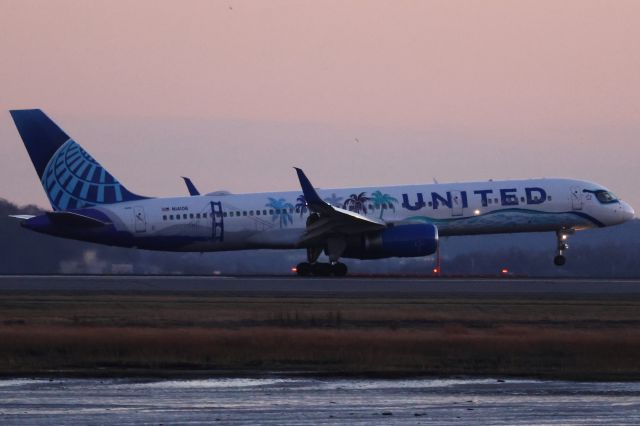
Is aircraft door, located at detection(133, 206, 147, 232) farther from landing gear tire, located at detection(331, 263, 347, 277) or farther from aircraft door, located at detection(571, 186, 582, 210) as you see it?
aircraft door, located at detection(571, 186, 582, 210)

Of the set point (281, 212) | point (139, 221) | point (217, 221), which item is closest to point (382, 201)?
point (281, 212)

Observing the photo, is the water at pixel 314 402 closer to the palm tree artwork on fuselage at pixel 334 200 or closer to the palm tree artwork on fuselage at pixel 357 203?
the palm tree artwork on fuselage at pixel 357 203

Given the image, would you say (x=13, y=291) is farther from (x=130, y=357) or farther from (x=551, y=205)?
(x=551, y=205)

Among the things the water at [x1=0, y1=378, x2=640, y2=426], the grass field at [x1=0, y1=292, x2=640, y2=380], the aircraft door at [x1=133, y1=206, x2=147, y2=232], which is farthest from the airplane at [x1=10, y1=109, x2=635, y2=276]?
the water at [x1=0, y1=378, x2=640, y2=426]

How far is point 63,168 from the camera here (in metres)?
52.2

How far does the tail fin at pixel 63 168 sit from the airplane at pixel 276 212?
0.13 ft

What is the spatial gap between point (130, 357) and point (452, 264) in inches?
2140

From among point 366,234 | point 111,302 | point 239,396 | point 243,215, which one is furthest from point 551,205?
point 239,396

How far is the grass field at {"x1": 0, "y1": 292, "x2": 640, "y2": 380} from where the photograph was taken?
76.7ft

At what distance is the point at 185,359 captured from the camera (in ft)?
79.5

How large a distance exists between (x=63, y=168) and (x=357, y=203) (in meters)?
12.1

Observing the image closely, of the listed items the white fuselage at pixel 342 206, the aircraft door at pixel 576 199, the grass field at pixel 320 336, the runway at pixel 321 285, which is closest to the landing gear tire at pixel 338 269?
the white fuselage at pixel 342 206

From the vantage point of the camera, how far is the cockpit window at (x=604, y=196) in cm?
5384

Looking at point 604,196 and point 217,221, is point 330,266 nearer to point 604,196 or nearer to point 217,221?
point 217,221
